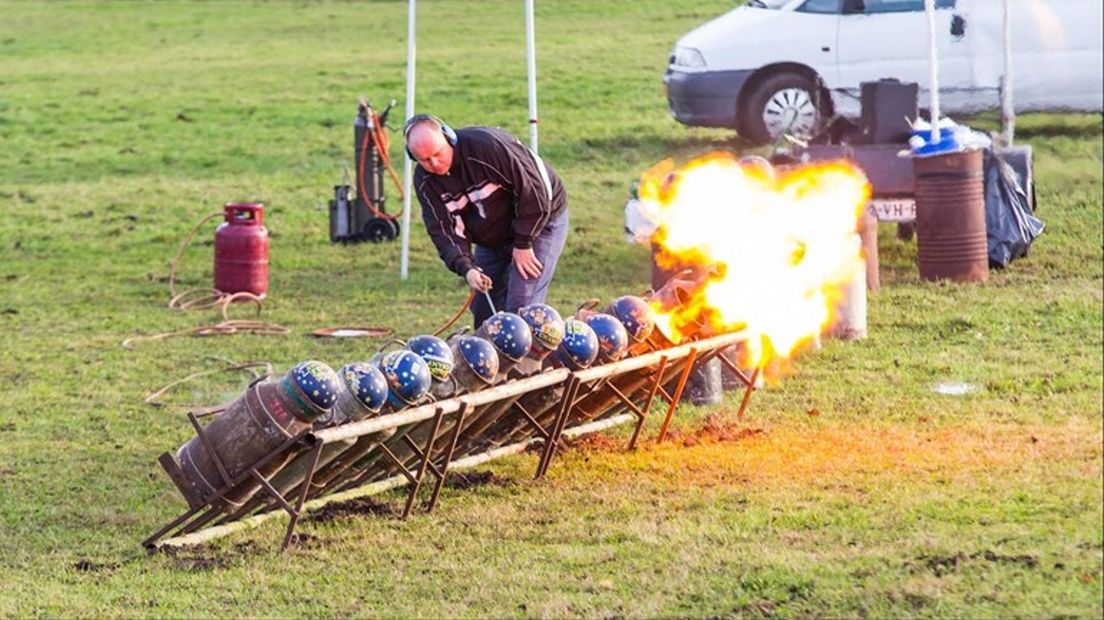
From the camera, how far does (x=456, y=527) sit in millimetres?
9773

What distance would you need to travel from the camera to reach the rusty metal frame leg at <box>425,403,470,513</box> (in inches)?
383

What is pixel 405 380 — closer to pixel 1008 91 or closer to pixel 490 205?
pixel 490 205

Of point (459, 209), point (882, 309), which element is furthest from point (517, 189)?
point (882, 309)

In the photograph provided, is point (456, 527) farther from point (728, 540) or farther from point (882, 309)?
point (882, 309)

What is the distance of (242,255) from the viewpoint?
17.1 meters

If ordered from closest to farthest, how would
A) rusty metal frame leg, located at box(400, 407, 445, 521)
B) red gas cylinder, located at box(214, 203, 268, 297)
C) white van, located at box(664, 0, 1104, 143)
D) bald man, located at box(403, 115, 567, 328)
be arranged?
rusty metal frame leg, located at box(400, 407, 445, 521)
bald man, located at box(403, 115, 567, 328)
red gas cylinder, located at box(214, 203, 268, 297)
white van, located at box(664, 0, 1104, 143)

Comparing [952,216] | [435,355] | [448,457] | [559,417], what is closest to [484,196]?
[559,417]

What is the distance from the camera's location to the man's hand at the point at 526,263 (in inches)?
436

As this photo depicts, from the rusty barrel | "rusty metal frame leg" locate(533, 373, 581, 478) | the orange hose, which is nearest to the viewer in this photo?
"rusty metal frame leg" locate(533, 373, 581, 478)

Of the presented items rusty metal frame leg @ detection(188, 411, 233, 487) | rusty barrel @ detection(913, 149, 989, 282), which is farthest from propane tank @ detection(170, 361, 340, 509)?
rusty barrel @ detection(913, 149, 989, 282)

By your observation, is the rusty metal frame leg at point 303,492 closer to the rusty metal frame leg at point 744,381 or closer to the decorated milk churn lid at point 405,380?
the decorated milk churn lid at point 405,380

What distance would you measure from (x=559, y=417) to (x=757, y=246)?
229 centimetres

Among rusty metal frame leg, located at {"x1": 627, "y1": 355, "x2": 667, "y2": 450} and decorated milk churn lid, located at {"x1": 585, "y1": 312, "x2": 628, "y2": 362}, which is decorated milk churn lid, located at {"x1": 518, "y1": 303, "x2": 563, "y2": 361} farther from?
rusty metal frame leg, located at {"x1": 627, "y1": 355, "x2": 667, "y2": 450}

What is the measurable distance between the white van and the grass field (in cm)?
46
